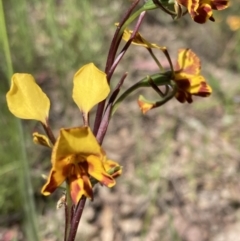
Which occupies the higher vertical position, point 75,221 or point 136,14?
point 136,14

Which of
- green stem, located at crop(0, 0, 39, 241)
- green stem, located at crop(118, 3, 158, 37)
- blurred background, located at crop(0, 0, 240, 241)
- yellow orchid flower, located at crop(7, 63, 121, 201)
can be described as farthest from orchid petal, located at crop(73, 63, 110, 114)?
blurred background, located at crop(0, 0, 240, 241)

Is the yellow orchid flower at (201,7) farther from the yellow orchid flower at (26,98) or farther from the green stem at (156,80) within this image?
the yellow orchid flower at (26,98)

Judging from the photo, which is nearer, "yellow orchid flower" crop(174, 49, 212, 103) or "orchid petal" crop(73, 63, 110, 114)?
"orchid petal" crop(73, 63, 110, 114)

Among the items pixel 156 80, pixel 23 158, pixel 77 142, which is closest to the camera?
pixel 77 142

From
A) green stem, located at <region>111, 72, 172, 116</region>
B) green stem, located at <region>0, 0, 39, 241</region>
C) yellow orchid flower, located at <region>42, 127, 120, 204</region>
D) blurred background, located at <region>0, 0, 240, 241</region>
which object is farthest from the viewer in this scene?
blurred background, located at <region>0, 0, 240, 241</region>

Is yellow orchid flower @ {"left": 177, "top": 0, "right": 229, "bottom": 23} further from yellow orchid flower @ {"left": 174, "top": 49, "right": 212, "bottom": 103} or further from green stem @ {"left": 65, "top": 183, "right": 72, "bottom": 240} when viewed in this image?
green stem @ {"left": 65, "top": 183, "right": 72, "bottom": 240}

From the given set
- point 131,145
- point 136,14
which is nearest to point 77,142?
point 136,14

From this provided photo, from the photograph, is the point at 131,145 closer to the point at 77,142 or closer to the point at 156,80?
the point at 156,80
